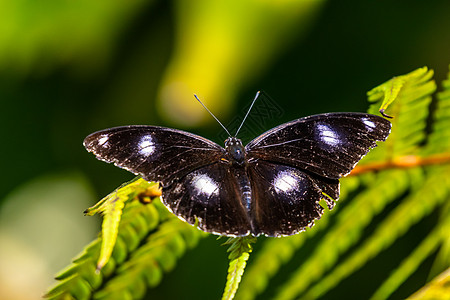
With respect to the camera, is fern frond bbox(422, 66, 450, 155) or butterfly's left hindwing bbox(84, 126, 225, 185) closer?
butterfly's left hindwing bbox(84, 126, 225, 185)

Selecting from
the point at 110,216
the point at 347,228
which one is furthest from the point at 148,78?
the point at 110,216

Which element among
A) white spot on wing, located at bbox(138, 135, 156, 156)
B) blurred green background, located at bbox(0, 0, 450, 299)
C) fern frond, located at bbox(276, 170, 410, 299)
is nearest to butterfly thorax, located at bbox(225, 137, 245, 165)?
white spot on wing, located at bbox(138, 135, 156, 156)

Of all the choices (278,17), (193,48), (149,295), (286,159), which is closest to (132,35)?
(193,48)

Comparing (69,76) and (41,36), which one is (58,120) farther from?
(41,36)

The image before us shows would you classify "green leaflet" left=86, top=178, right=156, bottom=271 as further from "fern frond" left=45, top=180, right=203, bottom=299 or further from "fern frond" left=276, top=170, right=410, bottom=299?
"fern frond" left=276, top=170, right=410, bottom=299

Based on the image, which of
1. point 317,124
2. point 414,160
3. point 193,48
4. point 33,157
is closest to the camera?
point 317,124

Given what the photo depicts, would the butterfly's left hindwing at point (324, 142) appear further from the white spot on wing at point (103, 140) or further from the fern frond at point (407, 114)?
the white spot on wing at point (103, 140)

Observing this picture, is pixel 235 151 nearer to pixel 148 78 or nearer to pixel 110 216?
pixel 110 216

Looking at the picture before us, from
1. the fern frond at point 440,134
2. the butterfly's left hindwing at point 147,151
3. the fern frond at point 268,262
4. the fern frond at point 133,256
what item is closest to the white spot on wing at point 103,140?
the butterfly's left hindwing at point 147,151
